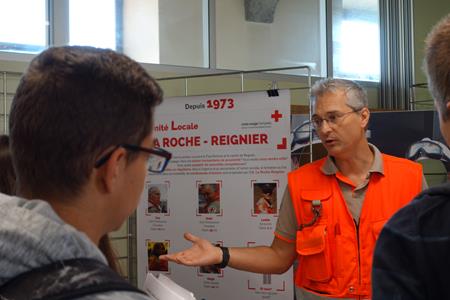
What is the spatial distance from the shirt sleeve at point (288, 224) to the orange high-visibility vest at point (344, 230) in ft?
0.15

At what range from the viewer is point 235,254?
7.69 feet

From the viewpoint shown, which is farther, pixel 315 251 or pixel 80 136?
pixel 315 251

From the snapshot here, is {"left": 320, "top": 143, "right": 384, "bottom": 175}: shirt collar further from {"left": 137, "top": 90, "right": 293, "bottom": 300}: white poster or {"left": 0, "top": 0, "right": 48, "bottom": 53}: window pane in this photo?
{"left": 0, "top": 0, "right": 48, "bottom": 53}: window pane

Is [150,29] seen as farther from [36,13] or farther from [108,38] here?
[36,13]

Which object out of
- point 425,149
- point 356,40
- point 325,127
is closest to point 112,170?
point 325,127

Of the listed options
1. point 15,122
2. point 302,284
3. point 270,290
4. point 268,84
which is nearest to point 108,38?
point 268,84

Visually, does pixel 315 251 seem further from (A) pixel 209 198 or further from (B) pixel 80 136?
(B) pixel 80 136

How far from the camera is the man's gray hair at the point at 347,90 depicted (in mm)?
2357

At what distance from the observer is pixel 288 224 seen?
2369 millimetres

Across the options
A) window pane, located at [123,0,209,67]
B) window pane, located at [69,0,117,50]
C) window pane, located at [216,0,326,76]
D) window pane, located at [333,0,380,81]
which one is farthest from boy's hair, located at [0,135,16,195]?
window pane, located at [333,0,380,81]

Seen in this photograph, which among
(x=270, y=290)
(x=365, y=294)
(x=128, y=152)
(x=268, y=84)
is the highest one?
(x=268, y=84)

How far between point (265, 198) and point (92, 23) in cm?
184

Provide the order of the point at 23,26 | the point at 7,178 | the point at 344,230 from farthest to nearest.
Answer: the point at 23,26
the point at 344,230
the point at 7,178

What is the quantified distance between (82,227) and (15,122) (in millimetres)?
191
